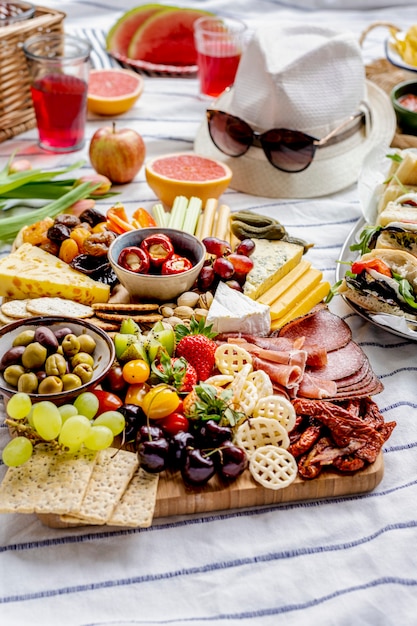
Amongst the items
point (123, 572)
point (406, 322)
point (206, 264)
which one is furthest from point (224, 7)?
point (123, 572)

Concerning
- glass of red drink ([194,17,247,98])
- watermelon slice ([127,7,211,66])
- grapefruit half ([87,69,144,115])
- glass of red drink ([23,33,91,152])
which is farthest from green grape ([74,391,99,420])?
watermelon slice ([127,7,211,66])

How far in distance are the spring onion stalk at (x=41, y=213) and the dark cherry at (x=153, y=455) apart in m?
0.94

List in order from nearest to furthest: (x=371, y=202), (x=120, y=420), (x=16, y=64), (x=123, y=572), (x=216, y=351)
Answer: (x=123, y=572) → (x=120, y=420) → (x=216, y=351) → (x=371, y=202) → (x=16, y=64)

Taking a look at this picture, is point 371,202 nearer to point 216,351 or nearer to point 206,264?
point 206,264

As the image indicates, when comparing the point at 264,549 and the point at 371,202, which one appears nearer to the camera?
the point at 264,549

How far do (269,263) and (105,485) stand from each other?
0.77 metres

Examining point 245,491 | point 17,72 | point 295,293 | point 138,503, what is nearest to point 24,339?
point 138,503

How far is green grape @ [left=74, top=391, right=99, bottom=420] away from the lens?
1332 millimetres

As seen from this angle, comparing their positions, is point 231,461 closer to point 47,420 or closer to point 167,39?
point 47,420

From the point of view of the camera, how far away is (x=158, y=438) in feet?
4.24

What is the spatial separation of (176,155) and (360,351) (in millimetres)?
986

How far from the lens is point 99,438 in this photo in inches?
49.7

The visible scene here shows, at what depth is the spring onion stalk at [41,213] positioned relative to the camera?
78.1 inches

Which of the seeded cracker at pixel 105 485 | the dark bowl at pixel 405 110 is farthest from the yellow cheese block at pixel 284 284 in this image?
the dark bowl at pixel 405 110
